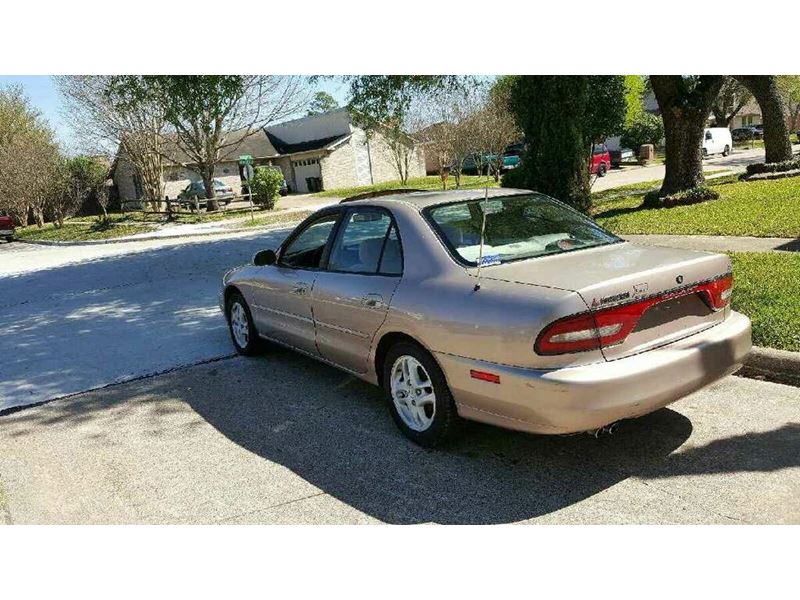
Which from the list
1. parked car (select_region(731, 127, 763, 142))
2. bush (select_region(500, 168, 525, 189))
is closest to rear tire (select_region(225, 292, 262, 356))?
bush (select_region(500, 168, 525, 189))

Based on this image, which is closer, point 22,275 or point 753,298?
point 753,298

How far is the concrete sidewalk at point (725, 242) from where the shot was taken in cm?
812

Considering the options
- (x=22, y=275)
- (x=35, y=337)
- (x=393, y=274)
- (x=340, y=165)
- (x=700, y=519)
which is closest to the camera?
(x=700, y=519)

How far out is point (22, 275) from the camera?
43.9ft

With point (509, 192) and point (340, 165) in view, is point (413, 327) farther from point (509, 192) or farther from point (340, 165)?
point (340, 165)

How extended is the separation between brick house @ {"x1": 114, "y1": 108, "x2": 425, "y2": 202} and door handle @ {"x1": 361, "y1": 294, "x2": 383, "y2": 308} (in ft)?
118

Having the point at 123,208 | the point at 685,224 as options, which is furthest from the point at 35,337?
the point at 123,208

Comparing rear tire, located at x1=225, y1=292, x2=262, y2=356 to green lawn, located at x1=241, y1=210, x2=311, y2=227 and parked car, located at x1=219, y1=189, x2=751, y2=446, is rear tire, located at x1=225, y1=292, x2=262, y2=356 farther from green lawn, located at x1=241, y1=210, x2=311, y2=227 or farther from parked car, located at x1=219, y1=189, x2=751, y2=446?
green lawn, located at x1=241, y1=210, x2=311, y2=227

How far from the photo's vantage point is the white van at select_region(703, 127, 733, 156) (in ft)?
113

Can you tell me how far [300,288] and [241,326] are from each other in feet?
4.44

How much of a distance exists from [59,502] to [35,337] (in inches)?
181

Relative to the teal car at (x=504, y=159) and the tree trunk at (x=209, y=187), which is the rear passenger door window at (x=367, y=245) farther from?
the tree trunk at (x=209, y=187)

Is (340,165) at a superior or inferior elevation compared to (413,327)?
superior

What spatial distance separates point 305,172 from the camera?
4241cm
